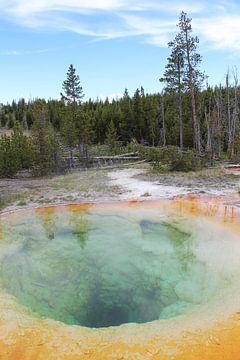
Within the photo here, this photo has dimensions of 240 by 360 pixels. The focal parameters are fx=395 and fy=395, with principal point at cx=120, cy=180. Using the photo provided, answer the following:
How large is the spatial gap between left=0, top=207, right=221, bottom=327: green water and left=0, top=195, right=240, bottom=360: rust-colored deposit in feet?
1.60

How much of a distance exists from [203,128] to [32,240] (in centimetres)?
3095

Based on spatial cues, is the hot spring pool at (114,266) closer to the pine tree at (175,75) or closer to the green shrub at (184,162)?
the green shrub at (184,162)

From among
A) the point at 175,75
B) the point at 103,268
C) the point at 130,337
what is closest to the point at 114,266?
the point at 103,268

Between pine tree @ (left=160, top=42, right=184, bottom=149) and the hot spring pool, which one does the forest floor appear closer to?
the hot spring pool

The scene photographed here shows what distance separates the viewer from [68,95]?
30125 mm

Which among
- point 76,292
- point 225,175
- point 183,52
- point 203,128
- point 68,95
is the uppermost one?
point 183,52

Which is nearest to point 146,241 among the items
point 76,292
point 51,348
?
point 76,292

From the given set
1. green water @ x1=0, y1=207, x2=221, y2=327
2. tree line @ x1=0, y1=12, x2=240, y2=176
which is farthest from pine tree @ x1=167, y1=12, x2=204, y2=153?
green water @ x1=0, y1=207, x2=221, y2=327

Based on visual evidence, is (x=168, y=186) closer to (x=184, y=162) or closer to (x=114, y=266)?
(x=184, y=162)

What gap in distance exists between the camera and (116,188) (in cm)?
1719

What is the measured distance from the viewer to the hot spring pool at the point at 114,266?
7.59 meters

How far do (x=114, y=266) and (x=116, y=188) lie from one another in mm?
8036

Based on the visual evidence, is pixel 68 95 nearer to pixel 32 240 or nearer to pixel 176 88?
pixel 176 88

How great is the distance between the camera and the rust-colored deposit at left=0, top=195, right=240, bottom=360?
5.60 meters
